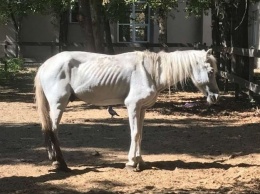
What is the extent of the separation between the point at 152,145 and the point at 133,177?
2111 millimetres

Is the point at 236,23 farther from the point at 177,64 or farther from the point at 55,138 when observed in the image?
the point at 55,138

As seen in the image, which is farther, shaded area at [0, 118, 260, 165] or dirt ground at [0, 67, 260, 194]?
shaded area at [0, 118, 260, 165]

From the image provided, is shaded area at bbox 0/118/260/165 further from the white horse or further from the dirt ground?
the white horse

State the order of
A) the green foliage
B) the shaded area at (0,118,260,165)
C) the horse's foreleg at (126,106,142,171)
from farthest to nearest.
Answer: the green foliage
the shaded area at (0,118,260,165)
the horse's foreleg at (126,106,142,171)

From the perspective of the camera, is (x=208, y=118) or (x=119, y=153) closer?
(x=119, y=153)

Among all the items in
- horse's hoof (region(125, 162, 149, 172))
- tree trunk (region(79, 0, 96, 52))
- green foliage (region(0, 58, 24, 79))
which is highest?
tree trunk (region(79, 0, 96, 52))

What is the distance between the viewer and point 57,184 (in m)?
5.54

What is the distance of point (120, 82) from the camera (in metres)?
6.09

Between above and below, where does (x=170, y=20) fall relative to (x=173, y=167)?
above

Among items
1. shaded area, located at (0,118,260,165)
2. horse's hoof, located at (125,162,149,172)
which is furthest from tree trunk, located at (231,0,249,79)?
horse's hoof, located at (125,162,149,172)

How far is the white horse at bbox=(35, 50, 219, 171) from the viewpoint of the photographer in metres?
6.04

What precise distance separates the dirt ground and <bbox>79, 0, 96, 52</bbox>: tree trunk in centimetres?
194

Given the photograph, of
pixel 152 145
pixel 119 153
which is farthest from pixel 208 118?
pixel 119 153

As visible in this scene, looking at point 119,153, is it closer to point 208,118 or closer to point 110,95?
point 110,95
